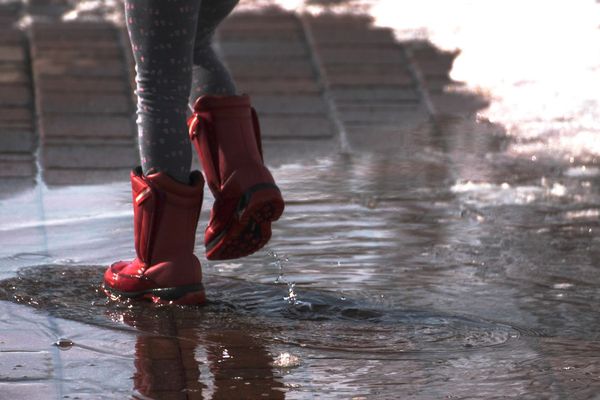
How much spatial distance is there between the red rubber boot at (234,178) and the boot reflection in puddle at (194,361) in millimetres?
246

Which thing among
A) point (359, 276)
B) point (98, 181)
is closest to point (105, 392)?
point (359, 276)

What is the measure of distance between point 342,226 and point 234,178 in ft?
2.31

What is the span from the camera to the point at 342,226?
12.9 feet

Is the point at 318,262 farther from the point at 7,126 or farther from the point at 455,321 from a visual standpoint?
the point at 7,126

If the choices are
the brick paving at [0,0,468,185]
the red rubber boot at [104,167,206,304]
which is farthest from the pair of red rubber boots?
the brick paving at [0,0,468,185]

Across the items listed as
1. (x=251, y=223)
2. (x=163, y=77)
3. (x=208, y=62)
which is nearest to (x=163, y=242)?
(x=251, y=223)

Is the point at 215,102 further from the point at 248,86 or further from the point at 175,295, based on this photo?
the point at 248,86

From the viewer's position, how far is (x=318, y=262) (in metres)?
3.55

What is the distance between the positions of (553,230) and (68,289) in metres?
1.40

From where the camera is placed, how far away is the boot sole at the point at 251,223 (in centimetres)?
323

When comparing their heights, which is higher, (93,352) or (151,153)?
(151,153)

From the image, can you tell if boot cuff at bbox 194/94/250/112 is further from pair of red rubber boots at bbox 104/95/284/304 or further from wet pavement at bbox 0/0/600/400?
wet pavement at bbox 0/0/600/400

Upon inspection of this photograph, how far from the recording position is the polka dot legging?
3.13 m

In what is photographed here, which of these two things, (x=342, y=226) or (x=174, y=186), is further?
(x=342, y=226)
